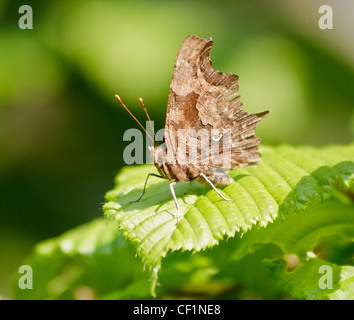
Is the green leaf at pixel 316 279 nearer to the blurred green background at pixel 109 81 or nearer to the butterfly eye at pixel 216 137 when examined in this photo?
the butterfly eye at pixel 216 137

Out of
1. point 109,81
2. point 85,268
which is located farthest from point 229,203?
point 109,81

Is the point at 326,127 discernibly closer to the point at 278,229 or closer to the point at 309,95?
the point at 309,95

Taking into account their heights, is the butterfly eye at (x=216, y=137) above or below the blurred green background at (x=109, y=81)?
below

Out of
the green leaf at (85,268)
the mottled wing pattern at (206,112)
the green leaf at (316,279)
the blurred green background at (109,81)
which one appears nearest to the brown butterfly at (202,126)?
the mottled wing pattern at (206,112)

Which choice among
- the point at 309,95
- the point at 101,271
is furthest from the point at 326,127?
the point at 101,271

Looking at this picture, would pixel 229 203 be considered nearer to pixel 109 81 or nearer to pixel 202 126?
pixel 202 126
